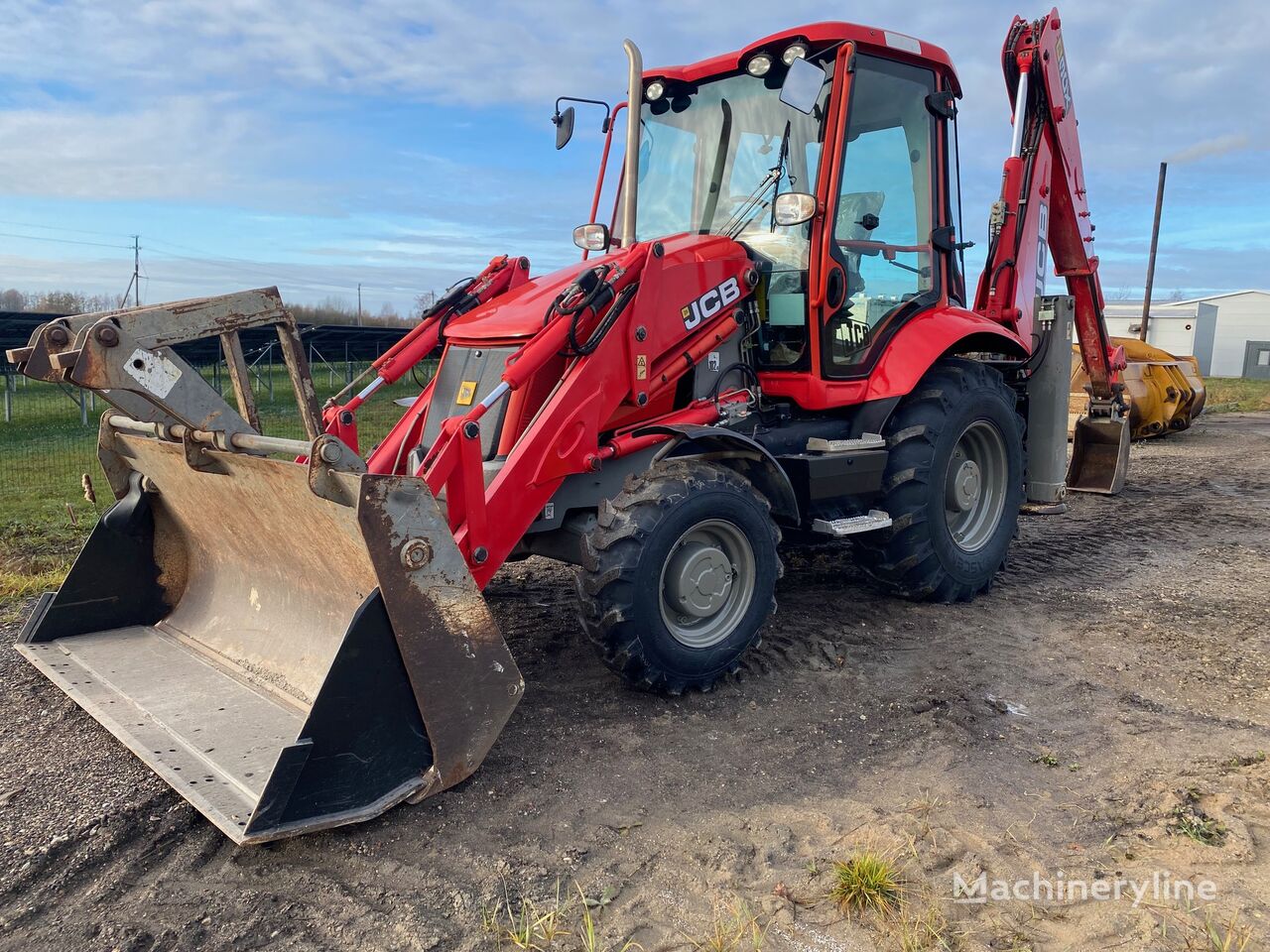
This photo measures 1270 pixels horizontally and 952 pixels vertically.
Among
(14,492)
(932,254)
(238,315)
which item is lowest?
(14,492)

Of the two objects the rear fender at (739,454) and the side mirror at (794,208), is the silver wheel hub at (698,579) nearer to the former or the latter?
the rear fender at (739,454)

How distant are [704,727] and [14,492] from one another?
8612mm

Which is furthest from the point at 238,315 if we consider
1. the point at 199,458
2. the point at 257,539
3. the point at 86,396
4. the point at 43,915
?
the point at 86,396

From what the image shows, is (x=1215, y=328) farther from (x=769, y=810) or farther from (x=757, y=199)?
(x=769, y=810)

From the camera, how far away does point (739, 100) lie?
511 centimetres

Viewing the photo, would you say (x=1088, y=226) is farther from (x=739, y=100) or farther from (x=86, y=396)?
(x=86, y=396)

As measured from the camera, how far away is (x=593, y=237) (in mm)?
5684

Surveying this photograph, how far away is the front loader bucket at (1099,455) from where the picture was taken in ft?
27.4

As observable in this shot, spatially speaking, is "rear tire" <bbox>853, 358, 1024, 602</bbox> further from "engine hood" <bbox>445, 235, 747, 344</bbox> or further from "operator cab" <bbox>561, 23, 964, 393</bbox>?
"engine hood" <bbox>445, 235, 747, 344</bbox>

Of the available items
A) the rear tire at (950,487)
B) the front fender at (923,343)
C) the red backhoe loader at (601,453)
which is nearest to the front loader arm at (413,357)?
the red backhoe loader at (601,453)

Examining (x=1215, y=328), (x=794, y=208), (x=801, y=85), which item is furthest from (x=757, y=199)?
(x=1215, y=328)

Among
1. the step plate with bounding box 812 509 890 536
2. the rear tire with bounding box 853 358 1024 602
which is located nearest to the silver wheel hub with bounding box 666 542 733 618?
the step plate with bounding box 812 509 890 536

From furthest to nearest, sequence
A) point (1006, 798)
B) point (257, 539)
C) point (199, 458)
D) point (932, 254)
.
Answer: point (932, 254)
point (257, 539)
point (199, 458)
point (1006, 798)

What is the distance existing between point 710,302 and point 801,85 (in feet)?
3.43
